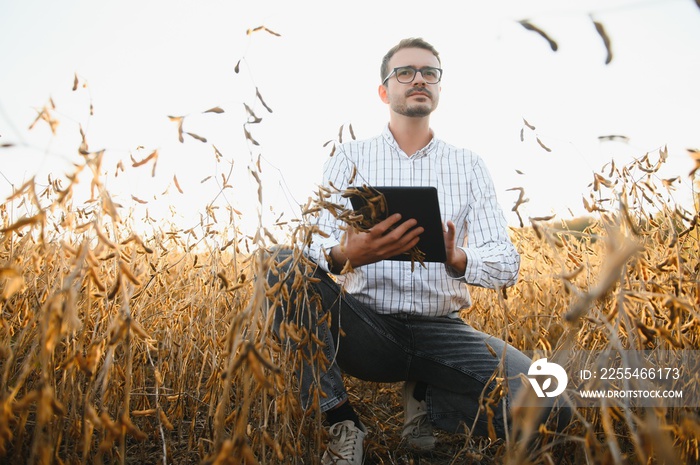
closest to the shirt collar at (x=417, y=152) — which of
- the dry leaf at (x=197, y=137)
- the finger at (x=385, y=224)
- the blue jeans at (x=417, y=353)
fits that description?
the blue jeans at (x=417, y=353)

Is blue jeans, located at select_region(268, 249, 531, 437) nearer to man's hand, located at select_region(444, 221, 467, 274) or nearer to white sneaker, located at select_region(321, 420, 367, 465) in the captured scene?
white sneaker, located at select_region(321, 420, 367, 465)

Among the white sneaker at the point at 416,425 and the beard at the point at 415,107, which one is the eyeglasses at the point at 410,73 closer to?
the beard at the point at 415,107

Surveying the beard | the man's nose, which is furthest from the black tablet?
the man's nose

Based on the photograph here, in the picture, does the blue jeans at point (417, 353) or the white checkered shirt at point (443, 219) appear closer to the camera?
the blue jeans at point (417, 353)

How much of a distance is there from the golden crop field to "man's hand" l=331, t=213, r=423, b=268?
28 centimetres

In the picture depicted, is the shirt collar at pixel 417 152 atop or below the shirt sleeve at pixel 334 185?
Result: atop

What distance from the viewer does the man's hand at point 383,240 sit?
1586mm

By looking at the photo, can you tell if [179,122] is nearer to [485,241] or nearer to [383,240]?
[383,240]

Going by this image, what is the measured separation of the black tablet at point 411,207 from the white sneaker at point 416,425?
697 mm

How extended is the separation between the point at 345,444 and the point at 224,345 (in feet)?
1.72

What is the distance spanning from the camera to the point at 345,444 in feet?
5.46

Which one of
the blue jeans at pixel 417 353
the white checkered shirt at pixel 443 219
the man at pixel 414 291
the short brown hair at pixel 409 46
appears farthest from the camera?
the short brown hair at pixel 409 46

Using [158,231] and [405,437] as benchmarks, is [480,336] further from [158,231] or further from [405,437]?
[158,231]

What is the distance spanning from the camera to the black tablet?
1528mm
